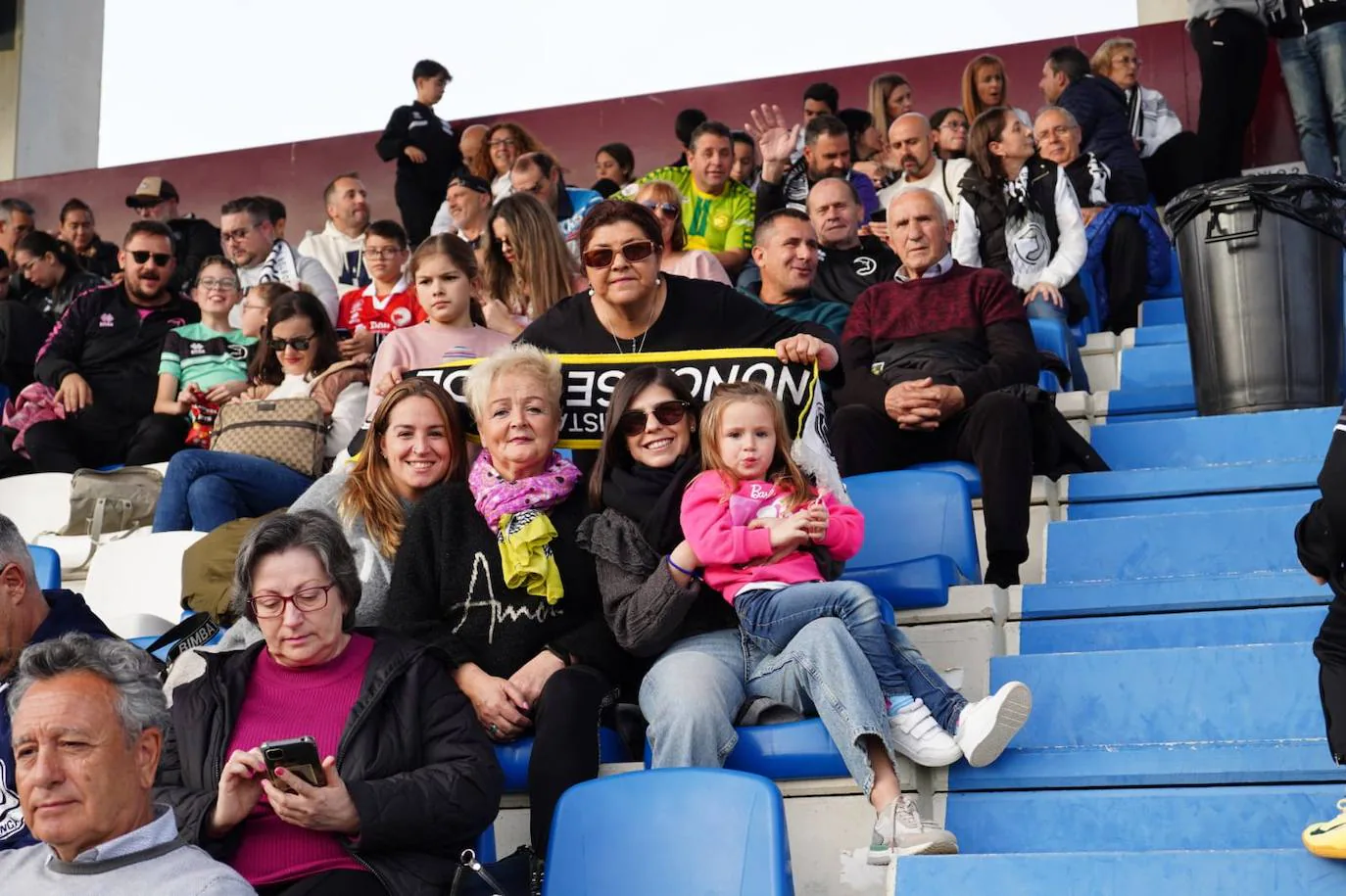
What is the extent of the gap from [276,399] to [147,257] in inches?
58.6

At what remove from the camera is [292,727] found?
9.35 feet

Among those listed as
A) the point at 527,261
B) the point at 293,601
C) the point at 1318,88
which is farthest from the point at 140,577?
the point at 1318,88

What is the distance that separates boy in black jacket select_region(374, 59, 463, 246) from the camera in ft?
28.5

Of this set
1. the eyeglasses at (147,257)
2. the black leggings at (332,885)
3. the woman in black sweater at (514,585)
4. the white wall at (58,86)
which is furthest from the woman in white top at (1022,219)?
the white wall at (58,86)

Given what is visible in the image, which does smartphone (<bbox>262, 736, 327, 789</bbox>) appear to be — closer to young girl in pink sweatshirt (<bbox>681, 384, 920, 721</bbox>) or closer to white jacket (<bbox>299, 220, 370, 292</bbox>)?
young girl in pink sweatshirt (<bbox>681, 384, 920, 721</bbox>)

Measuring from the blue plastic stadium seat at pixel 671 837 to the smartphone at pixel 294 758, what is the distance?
39cm

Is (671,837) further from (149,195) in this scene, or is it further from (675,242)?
(149,195)

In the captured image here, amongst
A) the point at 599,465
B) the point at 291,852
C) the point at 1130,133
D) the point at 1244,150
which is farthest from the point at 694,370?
the point at 1244,150

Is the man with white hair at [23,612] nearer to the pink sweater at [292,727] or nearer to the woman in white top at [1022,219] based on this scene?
the pink sweater at [292,727]

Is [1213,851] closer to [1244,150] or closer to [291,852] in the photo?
[291,852]

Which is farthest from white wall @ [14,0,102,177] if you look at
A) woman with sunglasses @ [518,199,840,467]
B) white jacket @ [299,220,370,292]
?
woman with sunglasses @ [518,199,840,467]

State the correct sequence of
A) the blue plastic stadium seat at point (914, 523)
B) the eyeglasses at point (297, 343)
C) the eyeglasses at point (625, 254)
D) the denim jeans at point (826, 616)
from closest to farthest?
the denim jeans at point (826, 616) → the blue plastic stadium seat at point (914, 523) → the eyeglasses at point (625, 254) → the eyeglasses at point (297, 343)

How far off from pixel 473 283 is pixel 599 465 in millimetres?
1615

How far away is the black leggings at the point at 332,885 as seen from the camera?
2643mm
